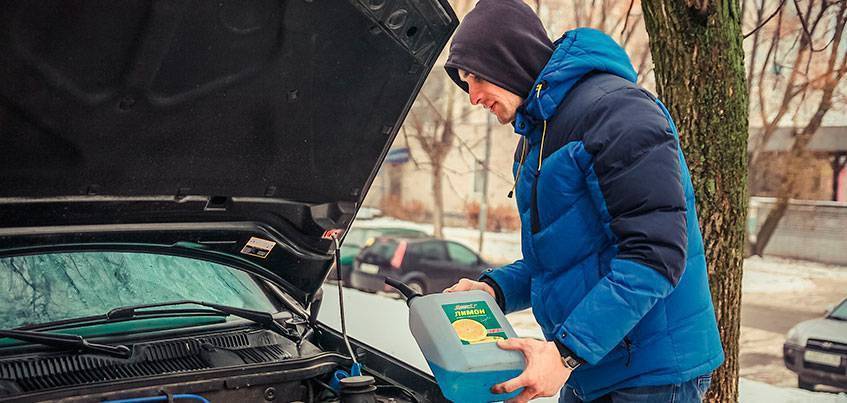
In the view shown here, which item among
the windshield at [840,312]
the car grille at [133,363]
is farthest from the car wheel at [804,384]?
the car grille at [133,363]

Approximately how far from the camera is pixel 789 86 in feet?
28.9

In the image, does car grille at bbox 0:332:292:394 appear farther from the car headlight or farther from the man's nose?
the car headlight

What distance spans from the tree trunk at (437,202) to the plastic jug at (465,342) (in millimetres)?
10954

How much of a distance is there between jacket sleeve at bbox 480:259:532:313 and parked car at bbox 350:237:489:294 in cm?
1026

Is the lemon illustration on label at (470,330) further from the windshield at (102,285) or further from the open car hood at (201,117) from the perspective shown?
the windshield at (102,285)

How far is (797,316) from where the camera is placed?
9562 mm

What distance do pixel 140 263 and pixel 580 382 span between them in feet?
5.17

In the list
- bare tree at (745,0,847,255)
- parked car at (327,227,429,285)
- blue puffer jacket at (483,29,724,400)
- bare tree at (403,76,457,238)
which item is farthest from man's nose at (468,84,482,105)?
parked car at (327,227,429,285)

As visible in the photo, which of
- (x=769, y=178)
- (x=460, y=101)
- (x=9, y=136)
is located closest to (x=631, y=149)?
(x=9, y=136)

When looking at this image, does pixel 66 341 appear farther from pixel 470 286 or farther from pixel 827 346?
pixel 827 346

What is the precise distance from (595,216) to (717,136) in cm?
166

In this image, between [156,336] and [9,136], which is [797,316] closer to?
[156,336]

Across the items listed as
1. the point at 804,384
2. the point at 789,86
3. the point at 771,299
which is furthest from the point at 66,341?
the point at 771,299

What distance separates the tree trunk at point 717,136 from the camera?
326 cm
